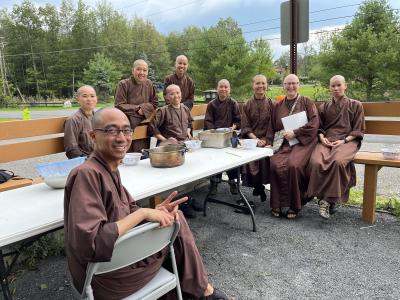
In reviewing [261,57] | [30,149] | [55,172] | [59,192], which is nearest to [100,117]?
[59,192]

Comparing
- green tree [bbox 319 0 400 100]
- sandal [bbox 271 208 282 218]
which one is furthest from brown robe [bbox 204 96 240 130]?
green tree [bbox 319 0 400 100]

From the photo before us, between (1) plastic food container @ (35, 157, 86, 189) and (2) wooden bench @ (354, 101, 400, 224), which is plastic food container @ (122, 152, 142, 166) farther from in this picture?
(2) wooden bench @ (354, 101, 400, 224)

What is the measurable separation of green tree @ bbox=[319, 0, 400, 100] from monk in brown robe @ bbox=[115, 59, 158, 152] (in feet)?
48.6

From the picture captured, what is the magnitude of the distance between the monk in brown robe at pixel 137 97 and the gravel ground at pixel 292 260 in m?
1.54

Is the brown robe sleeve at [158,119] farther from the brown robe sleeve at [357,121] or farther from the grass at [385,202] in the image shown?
the grass at [385,202]

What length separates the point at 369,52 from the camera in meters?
16.6

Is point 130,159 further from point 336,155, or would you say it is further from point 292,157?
point 336,155

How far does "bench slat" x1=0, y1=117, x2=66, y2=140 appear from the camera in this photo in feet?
11.0

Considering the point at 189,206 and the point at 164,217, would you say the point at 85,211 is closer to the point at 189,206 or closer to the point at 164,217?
the point at 164,217

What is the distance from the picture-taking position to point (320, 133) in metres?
4.23

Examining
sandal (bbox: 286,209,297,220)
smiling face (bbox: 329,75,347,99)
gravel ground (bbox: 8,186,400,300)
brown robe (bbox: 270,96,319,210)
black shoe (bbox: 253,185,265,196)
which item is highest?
smiling face (bbox: 329,75,347,99)

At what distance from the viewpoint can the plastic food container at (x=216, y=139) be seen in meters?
3.70

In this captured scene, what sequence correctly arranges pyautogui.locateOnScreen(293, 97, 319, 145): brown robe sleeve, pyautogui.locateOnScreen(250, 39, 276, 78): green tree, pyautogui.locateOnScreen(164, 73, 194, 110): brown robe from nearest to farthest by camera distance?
1. pyautogui.locateOnScreen(293, 97, 319, 145): brown robe sleeve
2. pyautogui.locateOnScreen(164, 73, 194, 110): brown robe
3. pyautogui.locateOnScreen(250, 39, 276, 78): green tree

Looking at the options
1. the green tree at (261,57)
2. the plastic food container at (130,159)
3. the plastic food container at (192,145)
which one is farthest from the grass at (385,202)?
the green tree at (261,57)
